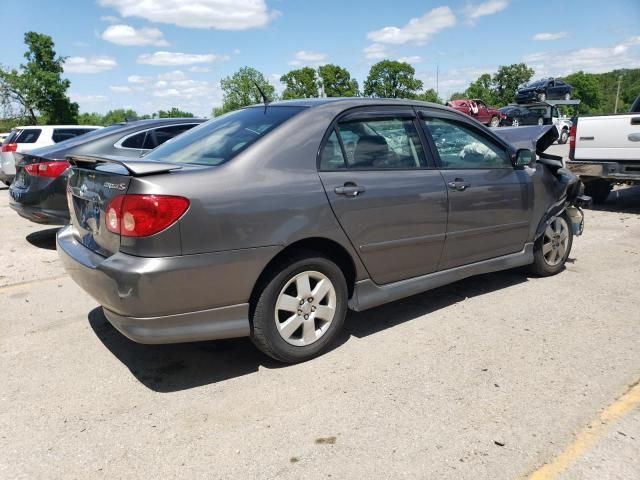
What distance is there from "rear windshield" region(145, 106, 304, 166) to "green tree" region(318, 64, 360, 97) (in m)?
89.2

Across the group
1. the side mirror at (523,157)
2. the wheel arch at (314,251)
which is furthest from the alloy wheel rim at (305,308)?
the side mirror at (523,157)

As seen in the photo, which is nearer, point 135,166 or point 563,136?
point 135,166

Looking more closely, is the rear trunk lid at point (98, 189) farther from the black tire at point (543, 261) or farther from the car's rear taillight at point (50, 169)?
the black tire at point (543, 261)

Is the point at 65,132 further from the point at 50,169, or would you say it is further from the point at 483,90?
the point at 483,90

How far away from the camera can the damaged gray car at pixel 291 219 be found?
9.30 feet

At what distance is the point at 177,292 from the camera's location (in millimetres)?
2824

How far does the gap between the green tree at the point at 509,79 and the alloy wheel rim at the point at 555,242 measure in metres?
94.6

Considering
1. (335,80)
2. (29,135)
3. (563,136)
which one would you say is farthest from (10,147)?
(335,80)

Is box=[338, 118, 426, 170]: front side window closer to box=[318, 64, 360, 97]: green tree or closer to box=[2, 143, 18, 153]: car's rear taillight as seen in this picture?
box=[2, 143, 18, 153]: car's rear taillight

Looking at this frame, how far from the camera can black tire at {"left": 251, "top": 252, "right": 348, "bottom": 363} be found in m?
3.14

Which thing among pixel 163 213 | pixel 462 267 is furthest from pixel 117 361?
pixel 462 267

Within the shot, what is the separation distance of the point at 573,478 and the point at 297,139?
234 centimetres

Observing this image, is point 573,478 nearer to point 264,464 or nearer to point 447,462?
point 447,462

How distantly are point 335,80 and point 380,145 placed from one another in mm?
92447
